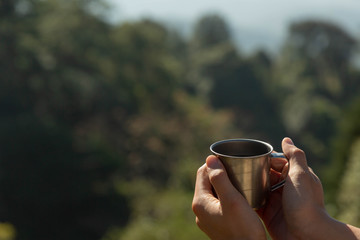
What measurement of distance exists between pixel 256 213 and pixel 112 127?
15947 mm

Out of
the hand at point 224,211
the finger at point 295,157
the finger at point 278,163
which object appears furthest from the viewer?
the finger at point 278,163

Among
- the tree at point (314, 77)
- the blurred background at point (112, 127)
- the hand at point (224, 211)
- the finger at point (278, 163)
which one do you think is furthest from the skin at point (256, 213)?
the tree at point (314, 77)

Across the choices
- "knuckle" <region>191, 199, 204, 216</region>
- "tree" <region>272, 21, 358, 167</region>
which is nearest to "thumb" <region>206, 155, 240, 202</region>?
"knuckle" <region>191, 199, 204, 216</region>

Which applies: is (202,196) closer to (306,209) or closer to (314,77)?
(306,209)

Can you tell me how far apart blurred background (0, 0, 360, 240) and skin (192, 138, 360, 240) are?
4.13 metres

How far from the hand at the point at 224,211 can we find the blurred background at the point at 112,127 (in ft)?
14.0

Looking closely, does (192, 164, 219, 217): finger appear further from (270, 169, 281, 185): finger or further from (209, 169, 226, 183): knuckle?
(270, 169, 281, 185): finger

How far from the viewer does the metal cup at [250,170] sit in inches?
62.6

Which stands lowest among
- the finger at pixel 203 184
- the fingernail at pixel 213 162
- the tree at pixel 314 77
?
the tree at pixel 314 77

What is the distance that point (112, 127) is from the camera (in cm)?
1720

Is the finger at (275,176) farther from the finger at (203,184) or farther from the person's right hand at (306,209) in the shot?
the finger at (203,184)

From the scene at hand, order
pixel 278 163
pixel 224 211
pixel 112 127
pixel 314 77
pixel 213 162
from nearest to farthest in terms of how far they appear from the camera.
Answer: pixel 224 211 → pixel 213 162 → pixel 278 163 → pixel 112 127 → pixel 314 77

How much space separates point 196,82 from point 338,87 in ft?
34.6

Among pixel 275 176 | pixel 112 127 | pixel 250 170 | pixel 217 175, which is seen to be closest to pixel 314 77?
pixel 112 127
